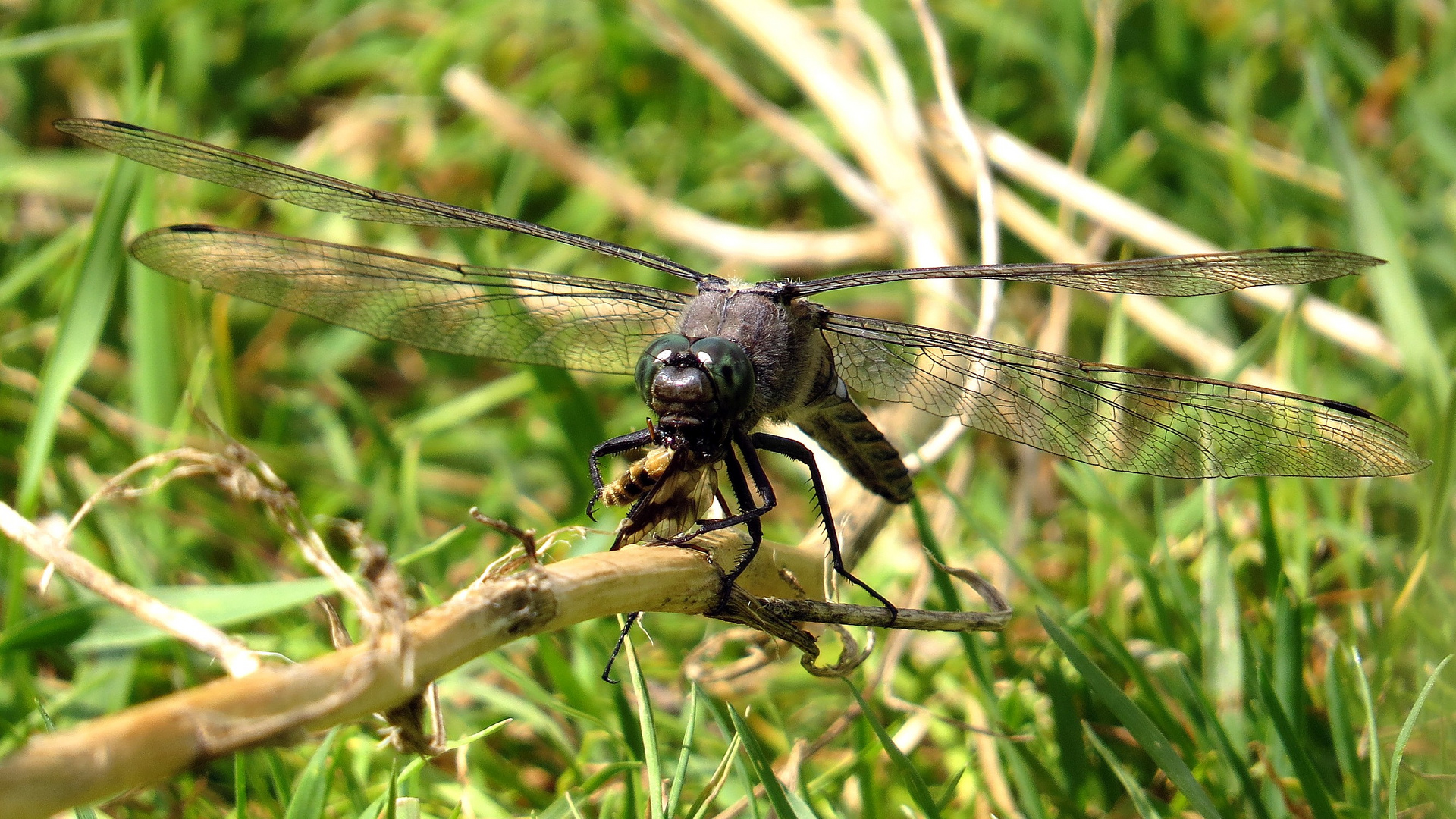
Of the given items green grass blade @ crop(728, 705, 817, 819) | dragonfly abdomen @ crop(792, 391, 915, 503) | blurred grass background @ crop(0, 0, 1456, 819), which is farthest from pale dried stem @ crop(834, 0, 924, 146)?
green grass blade @ crop(728, 705, 817, 819)

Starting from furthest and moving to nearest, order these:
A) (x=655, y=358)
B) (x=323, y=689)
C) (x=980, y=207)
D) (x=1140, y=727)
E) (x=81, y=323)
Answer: (x=980, y=207)
(x=81, y=323)
(x=655, y=358)
(x=1140, y=727)
(x=323, y=689)

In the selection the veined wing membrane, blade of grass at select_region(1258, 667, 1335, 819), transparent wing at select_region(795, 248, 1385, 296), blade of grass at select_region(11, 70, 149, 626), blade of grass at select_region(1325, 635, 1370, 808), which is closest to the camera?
blade of grass at select_region(1258, 667, 1335, 819)

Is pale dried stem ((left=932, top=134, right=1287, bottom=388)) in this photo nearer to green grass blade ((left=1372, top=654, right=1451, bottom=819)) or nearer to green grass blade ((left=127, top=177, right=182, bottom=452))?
green grass blade ((left=1372, top=654, right=1451, bottom=819))

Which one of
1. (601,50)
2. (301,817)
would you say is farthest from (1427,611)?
(601,50)

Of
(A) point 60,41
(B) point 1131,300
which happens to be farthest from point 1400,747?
(A) point 60,41

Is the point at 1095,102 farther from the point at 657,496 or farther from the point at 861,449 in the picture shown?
the point at 657,496

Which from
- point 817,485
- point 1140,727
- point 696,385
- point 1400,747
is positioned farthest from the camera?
point 817,485
